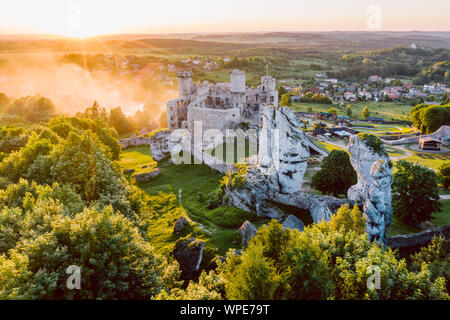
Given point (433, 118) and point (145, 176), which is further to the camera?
point (433, 118)

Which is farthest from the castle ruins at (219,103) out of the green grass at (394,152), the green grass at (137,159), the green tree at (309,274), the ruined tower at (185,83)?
the green tree at (309,274)

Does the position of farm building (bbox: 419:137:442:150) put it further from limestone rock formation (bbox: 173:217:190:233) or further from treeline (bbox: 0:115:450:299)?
limestone rock formation (bbox: 173:217:190:233)

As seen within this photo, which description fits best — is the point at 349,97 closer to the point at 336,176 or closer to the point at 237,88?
the point at 237,88

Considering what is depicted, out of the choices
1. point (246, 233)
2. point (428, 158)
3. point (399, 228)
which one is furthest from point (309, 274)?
point (428, 158)

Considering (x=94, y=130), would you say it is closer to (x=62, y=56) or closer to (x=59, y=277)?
(x=59, y=277)

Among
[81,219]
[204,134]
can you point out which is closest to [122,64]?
[204,134]

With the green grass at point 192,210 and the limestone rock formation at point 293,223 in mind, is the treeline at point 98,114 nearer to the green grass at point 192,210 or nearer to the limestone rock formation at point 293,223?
the green grass at point 192,210
